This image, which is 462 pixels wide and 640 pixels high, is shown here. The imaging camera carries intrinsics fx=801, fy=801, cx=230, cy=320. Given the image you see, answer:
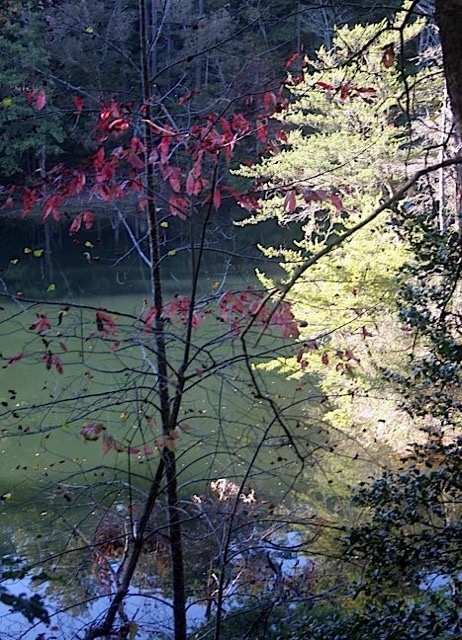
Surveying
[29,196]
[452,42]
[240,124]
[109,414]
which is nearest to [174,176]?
[240,124]

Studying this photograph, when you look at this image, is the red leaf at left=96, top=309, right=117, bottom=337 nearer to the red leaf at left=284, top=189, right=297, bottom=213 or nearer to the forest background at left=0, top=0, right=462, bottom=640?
the forest background at left=0, top=0, right=462, bottom=640

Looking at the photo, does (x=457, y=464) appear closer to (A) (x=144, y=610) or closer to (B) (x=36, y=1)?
(B) (x=36, y=1)

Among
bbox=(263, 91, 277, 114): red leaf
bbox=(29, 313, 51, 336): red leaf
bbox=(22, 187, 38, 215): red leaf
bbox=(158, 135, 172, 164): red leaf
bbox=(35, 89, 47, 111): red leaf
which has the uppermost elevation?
bbox=(35, 89, 47, 111): red leaf

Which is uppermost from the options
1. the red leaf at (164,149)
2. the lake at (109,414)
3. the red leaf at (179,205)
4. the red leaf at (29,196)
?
the red leaf at (164,149)

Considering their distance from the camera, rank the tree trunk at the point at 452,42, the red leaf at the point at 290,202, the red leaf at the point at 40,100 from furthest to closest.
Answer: the red leaf at the point at 40,100 → the red leaf at the point at 290,202 → the tree trunk at the point at 452,42

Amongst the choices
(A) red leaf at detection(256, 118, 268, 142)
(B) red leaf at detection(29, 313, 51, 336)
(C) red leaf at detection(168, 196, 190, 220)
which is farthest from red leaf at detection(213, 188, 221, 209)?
(B) red leaf at detection(29, 313, 51, 336)

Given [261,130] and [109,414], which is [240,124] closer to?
[261,130]

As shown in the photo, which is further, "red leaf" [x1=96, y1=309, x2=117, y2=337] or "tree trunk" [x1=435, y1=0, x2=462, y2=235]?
"red leaf" [x1=96, y1=309, x2=117, y2=337]

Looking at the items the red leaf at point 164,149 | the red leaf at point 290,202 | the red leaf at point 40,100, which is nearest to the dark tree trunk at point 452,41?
the red leaf at point 290,202

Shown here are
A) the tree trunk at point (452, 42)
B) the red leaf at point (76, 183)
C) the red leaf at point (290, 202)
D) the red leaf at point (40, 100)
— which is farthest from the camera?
the red leaf at point (40, 100)

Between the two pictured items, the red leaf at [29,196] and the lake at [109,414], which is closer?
the red leaf at [29,196]

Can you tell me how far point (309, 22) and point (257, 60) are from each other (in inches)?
479

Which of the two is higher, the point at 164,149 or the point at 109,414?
the point at 164,149

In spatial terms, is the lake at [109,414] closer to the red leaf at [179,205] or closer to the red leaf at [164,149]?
the red leaf at [179,205]
